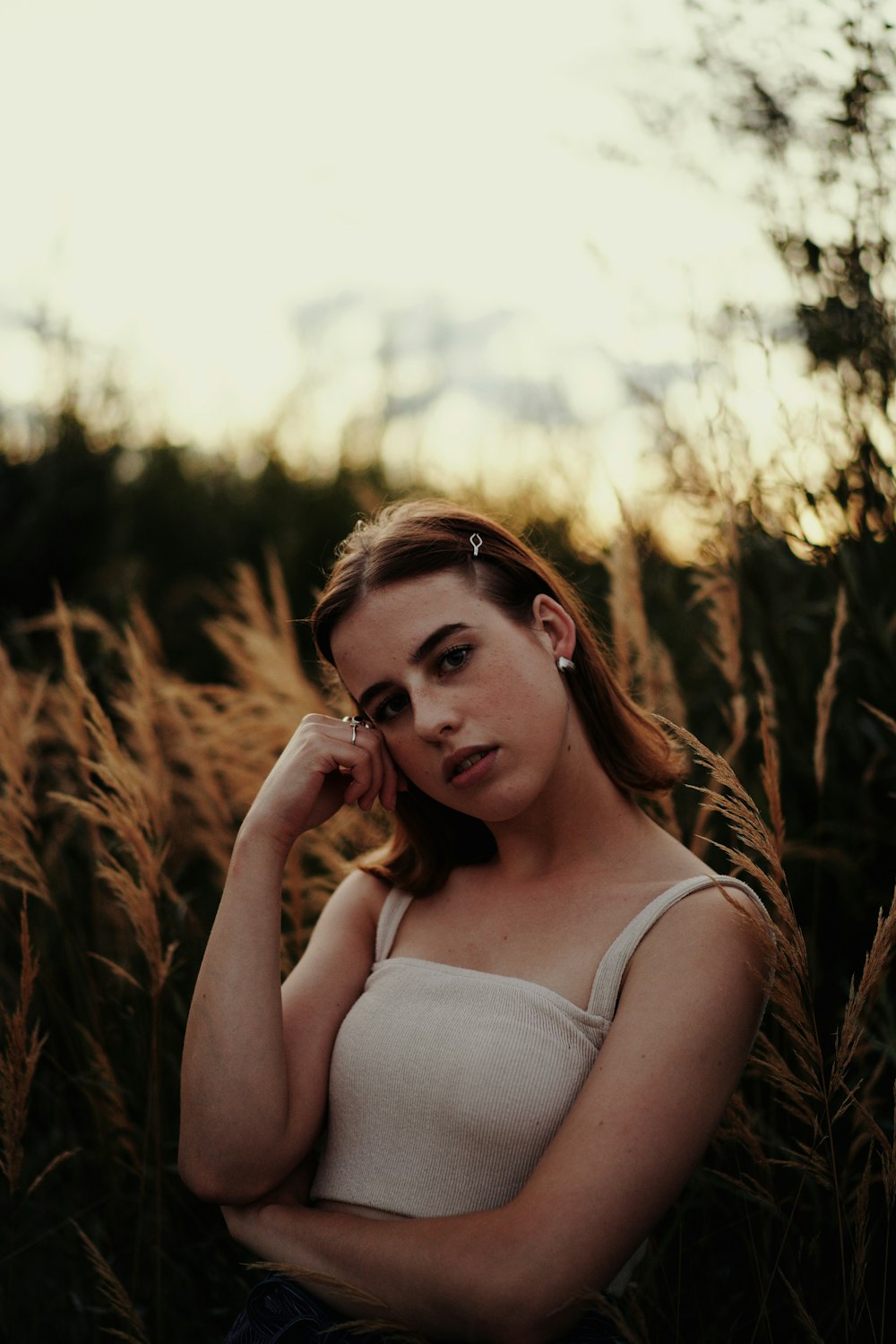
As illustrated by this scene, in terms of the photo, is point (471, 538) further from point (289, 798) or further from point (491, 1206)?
point (491, 1206)

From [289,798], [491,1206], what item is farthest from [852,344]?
[491,1206]

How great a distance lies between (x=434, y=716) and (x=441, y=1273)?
80cm

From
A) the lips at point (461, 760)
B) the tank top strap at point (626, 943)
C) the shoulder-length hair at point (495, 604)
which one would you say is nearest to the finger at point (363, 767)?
the shoulder-length hair at point (495, 604)

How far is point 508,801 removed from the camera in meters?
1.75

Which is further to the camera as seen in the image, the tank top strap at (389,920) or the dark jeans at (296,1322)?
the tank top strap at (389,920)

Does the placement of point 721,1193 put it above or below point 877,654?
below

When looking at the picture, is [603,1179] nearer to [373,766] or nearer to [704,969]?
[704,969]

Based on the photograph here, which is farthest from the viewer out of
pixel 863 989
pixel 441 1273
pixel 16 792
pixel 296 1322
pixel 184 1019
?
pixel 184 1019

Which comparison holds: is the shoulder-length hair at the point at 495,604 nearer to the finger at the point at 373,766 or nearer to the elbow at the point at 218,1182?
the finger at the point at 373,766

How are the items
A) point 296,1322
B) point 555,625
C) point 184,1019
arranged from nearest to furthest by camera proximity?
point 296,1322 < point 555,625 < point 184,1019

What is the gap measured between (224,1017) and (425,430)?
4.58 meters

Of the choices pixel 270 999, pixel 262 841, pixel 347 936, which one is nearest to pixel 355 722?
pixel 262 841

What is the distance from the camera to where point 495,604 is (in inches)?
74.0

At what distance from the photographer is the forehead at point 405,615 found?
5.98 feet
